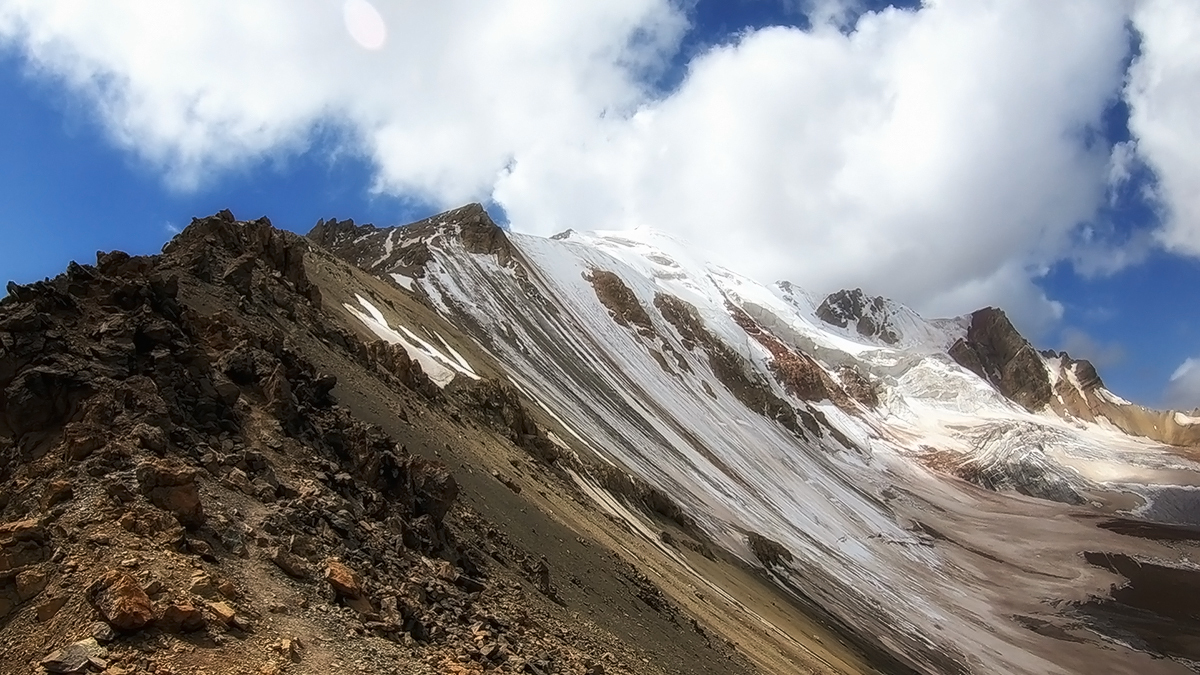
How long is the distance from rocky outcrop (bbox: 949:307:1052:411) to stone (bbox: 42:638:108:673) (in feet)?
605

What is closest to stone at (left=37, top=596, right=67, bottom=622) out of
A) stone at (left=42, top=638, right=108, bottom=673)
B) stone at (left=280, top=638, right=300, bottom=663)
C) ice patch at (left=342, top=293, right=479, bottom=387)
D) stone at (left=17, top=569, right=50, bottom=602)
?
stone at (left=17, top=569, right=50, bottom=602)

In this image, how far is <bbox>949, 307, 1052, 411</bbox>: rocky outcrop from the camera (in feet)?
554

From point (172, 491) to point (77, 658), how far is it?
8.85 feet

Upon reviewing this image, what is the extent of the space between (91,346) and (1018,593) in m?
84.7

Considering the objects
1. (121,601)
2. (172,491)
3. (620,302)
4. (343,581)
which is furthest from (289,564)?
(620,302)

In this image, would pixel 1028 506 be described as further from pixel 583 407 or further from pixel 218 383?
pixel 218 383

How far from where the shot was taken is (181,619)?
27.0 feet

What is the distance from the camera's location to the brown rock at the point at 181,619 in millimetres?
8155

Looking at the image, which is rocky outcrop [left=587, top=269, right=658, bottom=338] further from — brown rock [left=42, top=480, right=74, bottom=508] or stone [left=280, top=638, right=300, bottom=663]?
stone [left=280, top=638, right=300, bottom=663]

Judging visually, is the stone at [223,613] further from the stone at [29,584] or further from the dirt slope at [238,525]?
the stone at [29,584]

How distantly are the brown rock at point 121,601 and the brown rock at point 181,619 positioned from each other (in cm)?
14

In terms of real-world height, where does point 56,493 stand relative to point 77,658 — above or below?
above

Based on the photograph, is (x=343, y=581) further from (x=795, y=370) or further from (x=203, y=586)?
(x=795, y=370)

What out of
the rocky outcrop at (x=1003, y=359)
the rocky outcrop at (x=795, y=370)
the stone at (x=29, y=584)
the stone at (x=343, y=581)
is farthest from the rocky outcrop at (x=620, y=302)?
the rocky outcrop at (x=1003, y=359)
